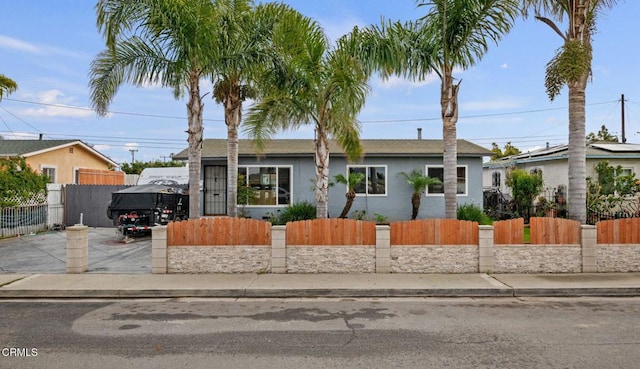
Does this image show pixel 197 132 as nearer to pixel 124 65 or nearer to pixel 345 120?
pixel 124 65

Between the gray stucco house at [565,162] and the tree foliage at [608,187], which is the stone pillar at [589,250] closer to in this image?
the tree foliage at [608,187]

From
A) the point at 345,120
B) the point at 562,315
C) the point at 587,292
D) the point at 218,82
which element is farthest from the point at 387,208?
the point at 562,315

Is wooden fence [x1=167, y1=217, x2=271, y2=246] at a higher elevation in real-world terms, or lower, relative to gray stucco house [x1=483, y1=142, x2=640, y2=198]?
lower

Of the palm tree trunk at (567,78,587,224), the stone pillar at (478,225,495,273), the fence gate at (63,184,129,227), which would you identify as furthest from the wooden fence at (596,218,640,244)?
the fence gate at (63,184,129,227)

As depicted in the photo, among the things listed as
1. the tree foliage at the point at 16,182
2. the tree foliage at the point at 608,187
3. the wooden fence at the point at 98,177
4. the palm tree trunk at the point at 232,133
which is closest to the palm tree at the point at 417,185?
the tree foliage at the point at 608,187

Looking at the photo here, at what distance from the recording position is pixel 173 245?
9750mm

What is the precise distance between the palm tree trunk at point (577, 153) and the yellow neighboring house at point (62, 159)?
80.2 ft

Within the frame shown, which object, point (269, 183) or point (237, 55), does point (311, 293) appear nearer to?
point (237, 55)

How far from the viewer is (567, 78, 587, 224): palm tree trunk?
1053 cm

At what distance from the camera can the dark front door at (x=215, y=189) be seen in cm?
1888

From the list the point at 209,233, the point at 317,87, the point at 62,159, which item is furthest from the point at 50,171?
the point at 209,233

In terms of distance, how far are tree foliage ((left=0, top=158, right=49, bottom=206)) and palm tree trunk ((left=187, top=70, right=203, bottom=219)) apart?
8.03 metres

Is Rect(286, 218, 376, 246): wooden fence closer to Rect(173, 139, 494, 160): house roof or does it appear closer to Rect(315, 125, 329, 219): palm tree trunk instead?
Rect(315, 125, 329, 219): palm tree trunk

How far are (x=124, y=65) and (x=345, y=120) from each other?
6.49 meters
